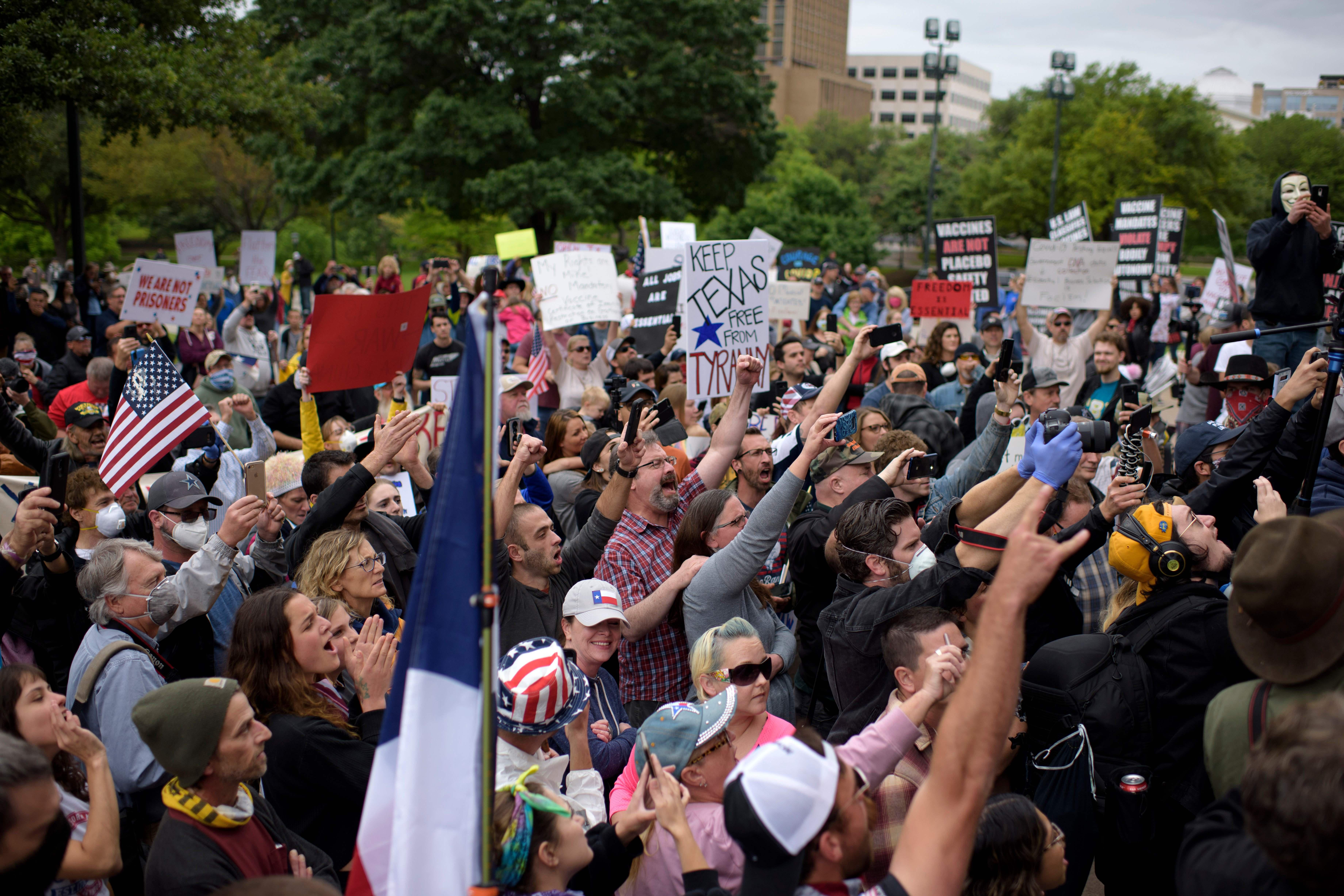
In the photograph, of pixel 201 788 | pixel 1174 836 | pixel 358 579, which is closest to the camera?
pixel 201 788

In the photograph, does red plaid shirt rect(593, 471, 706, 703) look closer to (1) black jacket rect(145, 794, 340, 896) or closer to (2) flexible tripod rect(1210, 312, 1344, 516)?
(1) black jacket rect(145, 794, 340, 896)

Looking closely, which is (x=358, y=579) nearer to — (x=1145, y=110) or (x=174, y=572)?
(x=174, y=572)

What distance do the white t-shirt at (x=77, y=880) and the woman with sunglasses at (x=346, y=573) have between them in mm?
1303

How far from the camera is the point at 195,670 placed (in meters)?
4.35

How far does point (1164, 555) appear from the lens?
3.45 metres

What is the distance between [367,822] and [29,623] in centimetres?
296

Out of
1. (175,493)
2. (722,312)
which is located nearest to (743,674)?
(175,493)

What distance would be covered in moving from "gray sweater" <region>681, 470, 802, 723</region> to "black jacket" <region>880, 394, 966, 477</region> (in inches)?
125

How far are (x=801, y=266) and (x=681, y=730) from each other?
20137 millimetres

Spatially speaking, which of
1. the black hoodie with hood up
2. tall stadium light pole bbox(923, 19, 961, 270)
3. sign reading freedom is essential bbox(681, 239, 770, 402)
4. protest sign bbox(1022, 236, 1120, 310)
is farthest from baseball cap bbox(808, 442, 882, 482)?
tall stadium light pole bbox(923, 19, 961, 270)

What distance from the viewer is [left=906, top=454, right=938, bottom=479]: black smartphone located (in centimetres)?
509

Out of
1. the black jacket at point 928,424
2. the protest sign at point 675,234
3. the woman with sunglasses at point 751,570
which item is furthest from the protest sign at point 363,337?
the protest sign at point 675,234

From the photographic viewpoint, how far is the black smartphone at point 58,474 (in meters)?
4.30

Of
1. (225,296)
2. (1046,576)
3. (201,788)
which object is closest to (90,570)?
(201,788)
